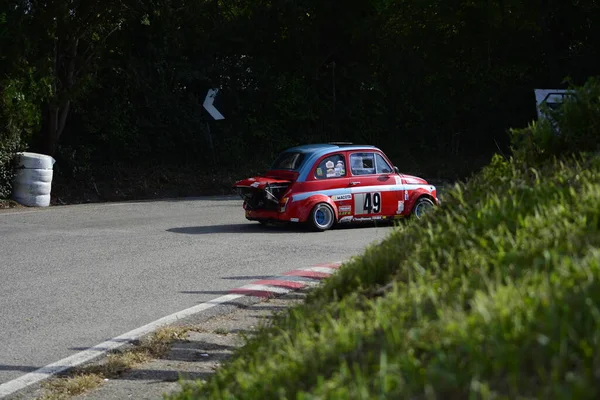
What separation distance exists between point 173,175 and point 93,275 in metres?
14.8

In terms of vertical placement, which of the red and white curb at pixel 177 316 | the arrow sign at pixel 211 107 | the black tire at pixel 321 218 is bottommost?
the red and white curb at pixel 177 316

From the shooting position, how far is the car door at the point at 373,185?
57.0ft

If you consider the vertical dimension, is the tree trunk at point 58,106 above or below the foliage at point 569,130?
above

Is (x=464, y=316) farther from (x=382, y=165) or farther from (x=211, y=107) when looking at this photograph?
(x=211, y=107)

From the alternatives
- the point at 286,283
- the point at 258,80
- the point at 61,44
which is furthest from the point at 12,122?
the point at 286,283

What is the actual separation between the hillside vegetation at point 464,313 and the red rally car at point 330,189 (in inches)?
415

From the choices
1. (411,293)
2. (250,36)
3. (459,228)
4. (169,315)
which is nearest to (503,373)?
(411,293)

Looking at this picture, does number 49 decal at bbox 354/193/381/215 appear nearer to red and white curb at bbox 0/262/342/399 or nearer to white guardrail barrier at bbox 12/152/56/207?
red and white curb at bbox 0/262/342/399

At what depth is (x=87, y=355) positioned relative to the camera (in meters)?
7.66

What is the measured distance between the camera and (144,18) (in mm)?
25656

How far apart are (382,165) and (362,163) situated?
0.48 m

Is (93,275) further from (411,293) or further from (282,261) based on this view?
(411,293)

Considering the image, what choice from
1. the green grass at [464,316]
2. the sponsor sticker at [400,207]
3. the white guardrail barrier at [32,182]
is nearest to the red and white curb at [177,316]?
the green grass at [464,316]

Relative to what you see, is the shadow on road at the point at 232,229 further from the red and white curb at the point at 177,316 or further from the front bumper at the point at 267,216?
the red and white curb at the point at 177,316
